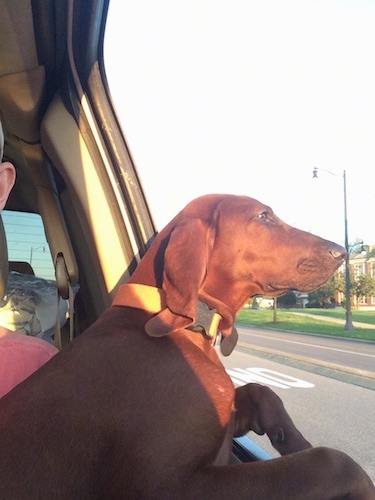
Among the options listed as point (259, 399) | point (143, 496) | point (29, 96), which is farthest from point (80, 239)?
→ point (143, 496)

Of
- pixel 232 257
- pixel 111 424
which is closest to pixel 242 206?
pixel 232 257

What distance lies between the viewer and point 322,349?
3.09m

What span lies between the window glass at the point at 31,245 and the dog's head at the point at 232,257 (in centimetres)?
148

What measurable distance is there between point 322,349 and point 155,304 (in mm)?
1492

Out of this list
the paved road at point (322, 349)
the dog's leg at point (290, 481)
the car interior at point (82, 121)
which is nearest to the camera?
the dog's leg at point (290, 481)

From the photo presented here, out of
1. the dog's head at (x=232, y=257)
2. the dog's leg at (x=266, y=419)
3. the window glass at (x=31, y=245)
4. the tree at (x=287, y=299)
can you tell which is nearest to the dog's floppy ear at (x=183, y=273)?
the dog's head at (x=232, y=257)

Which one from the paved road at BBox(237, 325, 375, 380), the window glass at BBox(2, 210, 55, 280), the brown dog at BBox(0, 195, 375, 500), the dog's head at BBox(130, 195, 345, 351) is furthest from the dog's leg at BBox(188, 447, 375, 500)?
the window glass at BBox(2, 210, 55, 280)

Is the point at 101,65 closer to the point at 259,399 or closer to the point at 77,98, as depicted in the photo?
the point at 77,98

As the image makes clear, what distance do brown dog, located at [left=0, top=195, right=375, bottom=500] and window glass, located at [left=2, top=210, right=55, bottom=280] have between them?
1.53 metres

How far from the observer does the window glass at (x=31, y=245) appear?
3.44 meters

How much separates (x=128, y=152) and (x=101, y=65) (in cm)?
39

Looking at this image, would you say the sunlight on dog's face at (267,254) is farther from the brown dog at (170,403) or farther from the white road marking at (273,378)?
the white road marking at (273,378)

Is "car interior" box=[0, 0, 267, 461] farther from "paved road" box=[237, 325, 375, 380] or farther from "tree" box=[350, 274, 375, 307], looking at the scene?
"tree" box=[350, 274, 375, 307]

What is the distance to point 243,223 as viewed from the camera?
2.17 meters
